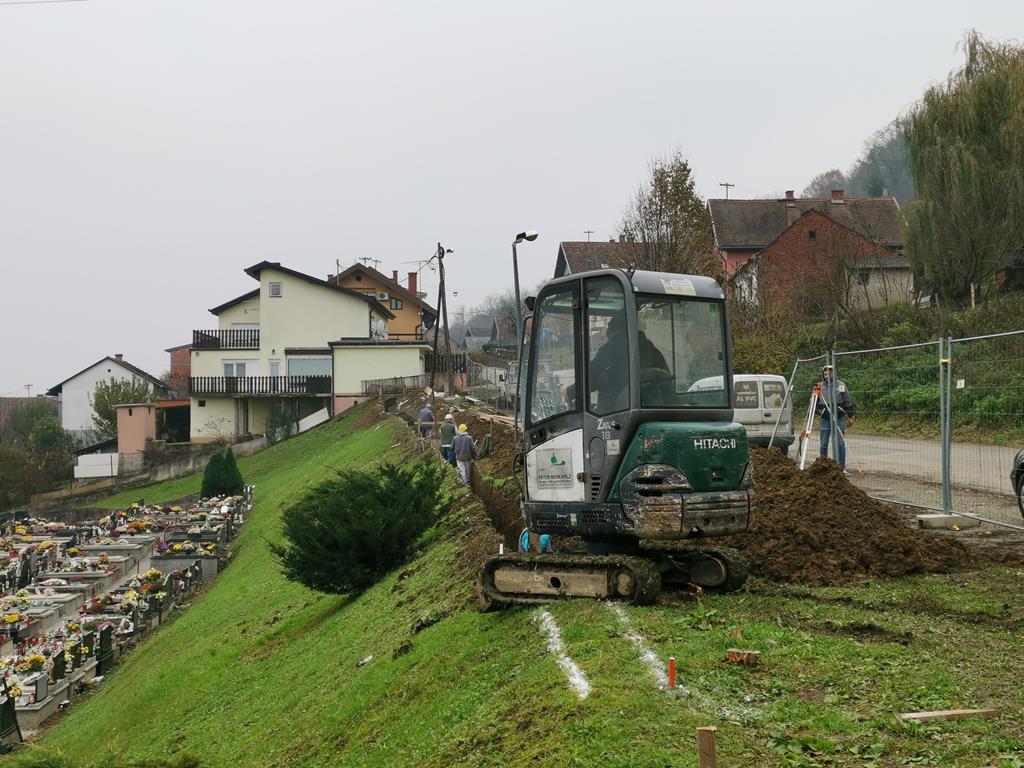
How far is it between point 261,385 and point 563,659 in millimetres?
59977

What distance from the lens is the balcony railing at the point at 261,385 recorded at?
2544 inches

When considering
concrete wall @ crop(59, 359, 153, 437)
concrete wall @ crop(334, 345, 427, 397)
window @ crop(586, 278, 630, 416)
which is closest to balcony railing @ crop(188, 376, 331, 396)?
concrete wall @ crop(334, 345, 427, 397)

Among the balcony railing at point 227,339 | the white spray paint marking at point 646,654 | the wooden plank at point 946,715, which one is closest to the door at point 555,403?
A: the white spray paint marking at point 646,654

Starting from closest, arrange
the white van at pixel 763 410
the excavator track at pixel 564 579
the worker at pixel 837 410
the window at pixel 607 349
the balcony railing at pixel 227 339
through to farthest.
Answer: the excavator track at pixel 564 579, the window at pixel 607 349, the worker at pixel 837 410, the white van at pixel 763 410, the balcony railing at pixel 227 339

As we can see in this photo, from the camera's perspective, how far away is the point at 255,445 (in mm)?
60062

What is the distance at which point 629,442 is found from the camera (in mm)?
9102

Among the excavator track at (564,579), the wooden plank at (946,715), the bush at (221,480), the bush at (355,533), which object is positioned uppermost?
the excavator track at (564,579)

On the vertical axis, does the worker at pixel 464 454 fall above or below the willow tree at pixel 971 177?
below

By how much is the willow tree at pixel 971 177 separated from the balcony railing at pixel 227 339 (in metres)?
43.4

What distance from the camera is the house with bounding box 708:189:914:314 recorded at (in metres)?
43.3

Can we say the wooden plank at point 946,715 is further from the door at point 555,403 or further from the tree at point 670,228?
the tree at point 670,228

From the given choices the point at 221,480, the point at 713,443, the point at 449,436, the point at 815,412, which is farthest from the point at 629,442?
the point at 221,480

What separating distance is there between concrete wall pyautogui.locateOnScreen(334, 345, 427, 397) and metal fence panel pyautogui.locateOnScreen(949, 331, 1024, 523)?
51630 millimetres

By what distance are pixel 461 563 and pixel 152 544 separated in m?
27.1
